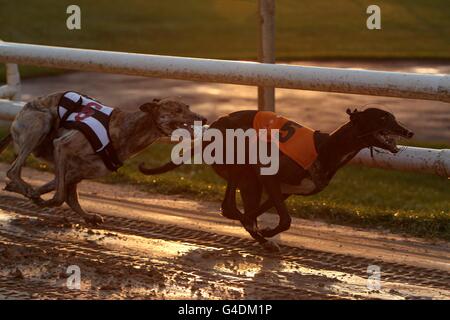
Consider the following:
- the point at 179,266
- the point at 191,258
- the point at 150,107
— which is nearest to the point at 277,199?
the point at 191,258

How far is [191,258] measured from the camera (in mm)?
6668

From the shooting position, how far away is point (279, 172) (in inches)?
264

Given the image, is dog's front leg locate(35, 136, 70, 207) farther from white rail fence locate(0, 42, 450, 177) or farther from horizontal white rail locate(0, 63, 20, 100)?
horizontal white rail locate(0, 63, 20, 100)

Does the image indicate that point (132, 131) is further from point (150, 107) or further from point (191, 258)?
point (191, 258)

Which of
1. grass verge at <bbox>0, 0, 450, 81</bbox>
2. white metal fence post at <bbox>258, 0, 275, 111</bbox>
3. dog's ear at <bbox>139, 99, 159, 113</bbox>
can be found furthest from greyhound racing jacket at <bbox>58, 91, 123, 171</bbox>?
grass verge at <bbox>0, 0, 450, 81</bbox>

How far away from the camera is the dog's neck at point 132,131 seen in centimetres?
723

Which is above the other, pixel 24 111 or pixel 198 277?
pixel 24 111

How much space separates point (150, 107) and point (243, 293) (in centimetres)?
161

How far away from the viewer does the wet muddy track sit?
6016 mm

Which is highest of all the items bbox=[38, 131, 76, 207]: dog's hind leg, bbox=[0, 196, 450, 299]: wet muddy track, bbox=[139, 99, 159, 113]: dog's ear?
bbox=[139, 99, 159, 113]: dog's ear

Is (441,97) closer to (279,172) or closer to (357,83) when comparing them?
(357,83)

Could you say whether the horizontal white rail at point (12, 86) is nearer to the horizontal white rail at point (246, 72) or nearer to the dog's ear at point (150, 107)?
the horizontal white rail at point (246, 72)

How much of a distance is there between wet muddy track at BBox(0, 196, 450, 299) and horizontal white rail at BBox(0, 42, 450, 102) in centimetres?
93

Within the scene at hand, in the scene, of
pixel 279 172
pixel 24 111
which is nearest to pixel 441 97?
pixel 279 172
